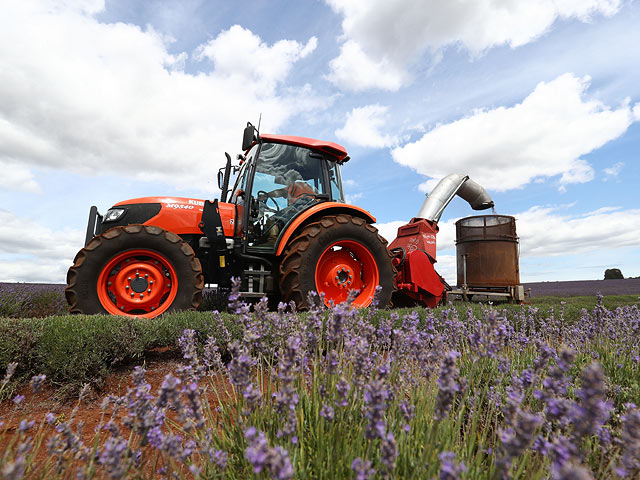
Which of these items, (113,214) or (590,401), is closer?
(590,401)

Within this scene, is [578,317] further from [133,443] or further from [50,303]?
[50,303]

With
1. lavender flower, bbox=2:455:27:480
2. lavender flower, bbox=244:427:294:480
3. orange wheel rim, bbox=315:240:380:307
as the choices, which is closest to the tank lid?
orange wheel rim, bbox=315:240:380:307

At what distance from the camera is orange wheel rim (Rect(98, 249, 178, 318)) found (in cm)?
439

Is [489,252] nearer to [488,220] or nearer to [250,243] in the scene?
[488,220]

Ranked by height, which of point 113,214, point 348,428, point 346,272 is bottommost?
point 348,428

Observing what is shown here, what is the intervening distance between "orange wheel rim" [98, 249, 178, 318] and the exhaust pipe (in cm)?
597

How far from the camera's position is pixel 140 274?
451 centimetres

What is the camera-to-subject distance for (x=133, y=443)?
6.67 feet

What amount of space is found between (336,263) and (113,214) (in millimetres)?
3343

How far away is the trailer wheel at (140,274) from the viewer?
4.24 m

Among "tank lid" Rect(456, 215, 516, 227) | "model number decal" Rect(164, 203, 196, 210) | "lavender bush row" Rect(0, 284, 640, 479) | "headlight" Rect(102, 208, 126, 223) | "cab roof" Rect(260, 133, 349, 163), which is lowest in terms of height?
"lavender bush row" Rect(0, 284, 640, 479)

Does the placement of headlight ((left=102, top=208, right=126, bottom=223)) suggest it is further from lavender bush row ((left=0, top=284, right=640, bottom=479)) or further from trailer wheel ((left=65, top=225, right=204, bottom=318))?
lavender bush row ((left=0, top=284, right=640, bottom=479))

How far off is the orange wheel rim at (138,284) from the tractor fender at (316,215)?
1.54 metres

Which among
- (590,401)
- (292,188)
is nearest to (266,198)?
(292,188)
